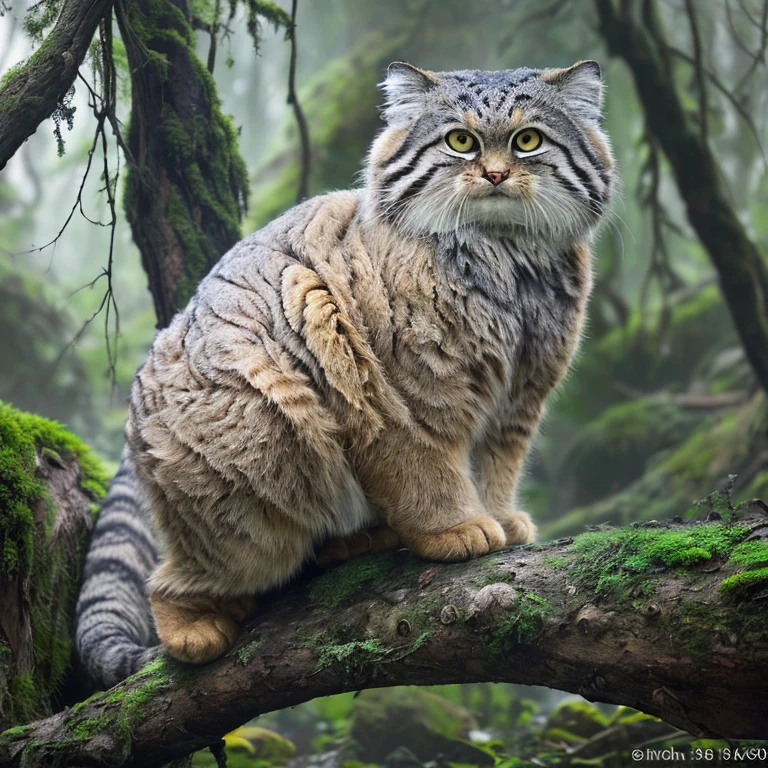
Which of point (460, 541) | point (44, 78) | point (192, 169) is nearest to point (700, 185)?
point (192, 169)

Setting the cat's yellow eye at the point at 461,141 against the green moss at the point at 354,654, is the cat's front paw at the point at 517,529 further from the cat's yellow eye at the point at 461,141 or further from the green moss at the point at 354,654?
the cat's yellow eye at the point at 461,141

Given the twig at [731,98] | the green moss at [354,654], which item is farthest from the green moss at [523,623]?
the twig at [731,98]

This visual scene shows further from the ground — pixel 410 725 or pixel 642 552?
pixel 642 552

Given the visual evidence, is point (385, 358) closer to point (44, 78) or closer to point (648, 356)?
point (44, 78)

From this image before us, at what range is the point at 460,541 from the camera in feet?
10.7

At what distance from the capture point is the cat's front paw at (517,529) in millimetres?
3926

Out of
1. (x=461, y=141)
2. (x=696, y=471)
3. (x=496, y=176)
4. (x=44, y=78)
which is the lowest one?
(x=696, y=471)

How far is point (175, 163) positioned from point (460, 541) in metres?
3.07

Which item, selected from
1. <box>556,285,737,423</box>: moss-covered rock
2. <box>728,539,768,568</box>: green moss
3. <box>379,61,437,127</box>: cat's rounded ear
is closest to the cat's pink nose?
<box>379,61,437,127</box>: cat's rounded ear

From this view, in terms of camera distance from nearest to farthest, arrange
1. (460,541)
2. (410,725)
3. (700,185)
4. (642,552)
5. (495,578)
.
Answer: (642,552), (495,578), (460,541), (410,725), (700,185)

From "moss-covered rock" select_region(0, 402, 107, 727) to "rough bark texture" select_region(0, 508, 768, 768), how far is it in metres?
0.42

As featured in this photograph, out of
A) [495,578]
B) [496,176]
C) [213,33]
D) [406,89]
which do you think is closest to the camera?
[495,578]

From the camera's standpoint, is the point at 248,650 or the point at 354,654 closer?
the point at 354,654

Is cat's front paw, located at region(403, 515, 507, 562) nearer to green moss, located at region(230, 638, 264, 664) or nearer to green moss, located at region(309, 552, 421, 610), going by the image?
green moss, located at region(309, 552, 421, 610)
